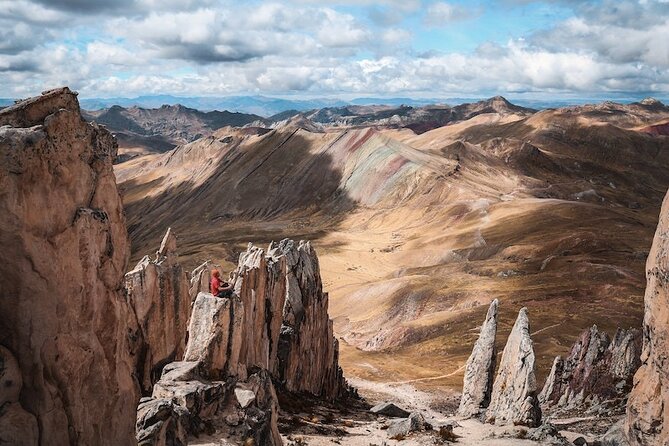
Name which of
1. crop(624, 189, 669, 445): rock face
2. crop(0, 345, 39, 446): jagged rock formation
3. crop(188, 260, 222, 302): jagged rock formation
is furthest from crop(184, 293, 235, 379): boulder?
crop(624, 189, 669, 445): rock face

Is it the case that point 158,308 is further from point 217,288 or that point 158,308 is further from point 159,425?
point 159,425

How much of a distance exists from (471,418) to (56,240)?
81.0 ft

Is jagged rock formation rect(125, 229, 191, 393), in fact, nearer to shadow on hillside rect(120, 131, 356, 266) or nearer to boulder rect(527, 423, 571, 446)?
boulder rect(527, 423, 571, 446)

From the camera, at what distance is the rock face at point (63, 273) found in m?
11.7

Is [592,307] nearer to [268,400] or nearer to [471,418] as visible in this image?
[471,418]

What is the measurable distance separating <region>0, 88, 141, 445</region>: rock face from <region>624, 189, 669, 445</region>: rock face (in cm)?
1196

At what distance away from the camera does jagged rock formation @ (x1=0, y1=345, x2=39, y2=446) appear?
1121 centimetres

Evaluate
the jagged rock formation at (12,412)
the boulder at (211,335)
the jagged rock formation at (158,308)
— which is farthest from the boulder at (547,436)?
the jagged rock formation at (12,412)

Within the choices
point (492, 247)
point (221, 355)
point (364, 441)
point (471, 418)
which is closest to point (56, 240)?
point (221, 355)

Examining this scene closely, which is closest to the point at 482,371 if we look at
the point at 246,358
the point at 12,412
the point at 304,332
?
the point at 304,332

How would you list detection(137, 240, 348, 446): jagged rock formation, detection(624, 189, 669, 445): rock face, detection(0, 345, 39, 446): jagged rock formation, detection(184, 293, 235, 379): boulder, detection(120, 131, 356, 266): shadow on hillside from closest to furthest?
detection(0, 345, 39, 446): jagged rock formation → detection(624, 189, 669, 445): rock face → detection(137, 240, 348, 446): jagged rock formation → detection(184, 293, 235, 379): boulder → detection(120, 131, 356, 266): shadow on hillside

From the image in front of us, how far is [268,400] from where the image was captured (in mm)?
21219

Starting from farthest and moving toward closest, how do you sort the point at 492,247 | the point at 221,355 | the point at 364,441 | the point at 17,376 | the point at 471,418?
the point at 492,247, the point at 471,418, the point at 364,441, the point at 221,355, the point at 17,376

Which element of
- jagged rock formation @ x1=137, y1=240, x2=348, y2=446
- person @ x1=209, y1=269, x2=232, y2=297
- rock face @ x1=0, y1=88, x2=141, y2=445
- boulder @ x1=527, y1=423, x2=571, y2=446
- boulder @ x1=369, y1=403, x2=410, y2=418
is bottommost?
boulder @ x1=369, y1=403, x2=410, y2=418
